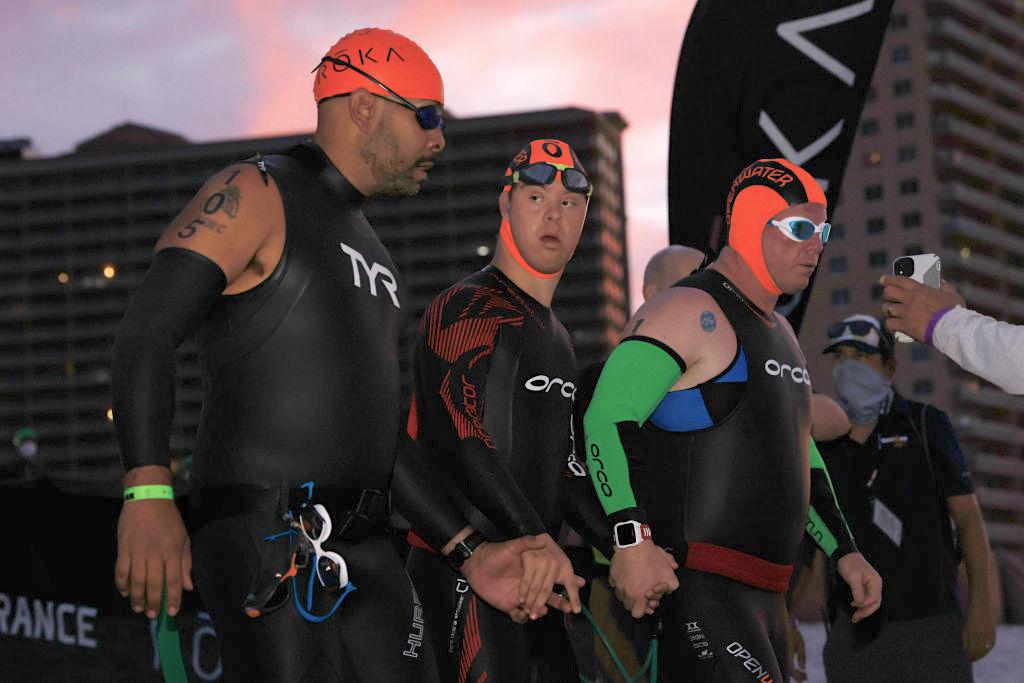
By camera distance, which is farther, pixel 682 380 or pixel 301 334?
pixel 682 380

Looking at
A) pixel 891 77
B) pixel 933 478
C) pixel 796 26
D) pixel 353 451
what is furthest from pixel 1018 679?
pixel 891 77

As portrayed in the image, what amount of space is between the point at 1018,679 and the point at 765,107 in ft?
20.4

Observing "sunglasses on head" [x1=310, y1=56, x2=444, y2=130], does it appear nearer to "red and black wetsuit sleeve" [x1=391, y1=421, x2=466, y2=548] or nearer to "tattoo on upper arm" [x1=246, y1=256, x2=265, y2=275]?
"tattoo on upper arm" [x1=246, y1=256, x2=265, y2=275]

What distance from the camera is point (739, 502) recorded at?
5012mm

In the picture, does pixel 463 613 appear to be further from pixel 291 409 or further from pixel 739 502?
pixel 291 409

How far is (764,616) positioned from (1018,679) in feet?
26.7

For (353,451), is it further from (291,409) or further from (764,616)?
(764,616)

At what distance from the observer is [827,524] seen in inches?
220

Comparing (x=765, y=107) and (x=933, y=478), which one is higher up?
(x=765, y=107)

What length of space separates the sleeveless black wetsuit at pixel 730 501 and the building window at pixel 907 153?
168 metres

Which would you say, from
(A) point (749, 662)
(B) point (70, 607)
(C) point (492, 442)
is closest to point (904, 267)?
(A) point (749, 662)

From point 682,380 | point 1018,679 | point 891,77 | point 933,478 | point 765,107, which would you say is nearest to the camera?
point 682,380

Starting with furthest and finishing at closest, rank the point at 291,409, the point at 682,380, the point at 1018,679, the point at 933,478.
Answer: the point at 1018,679 → the point at 933,478 → the point at 682,380 → the point at 291,409

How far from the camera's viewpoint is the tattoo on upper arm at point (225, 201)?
3824 mm
